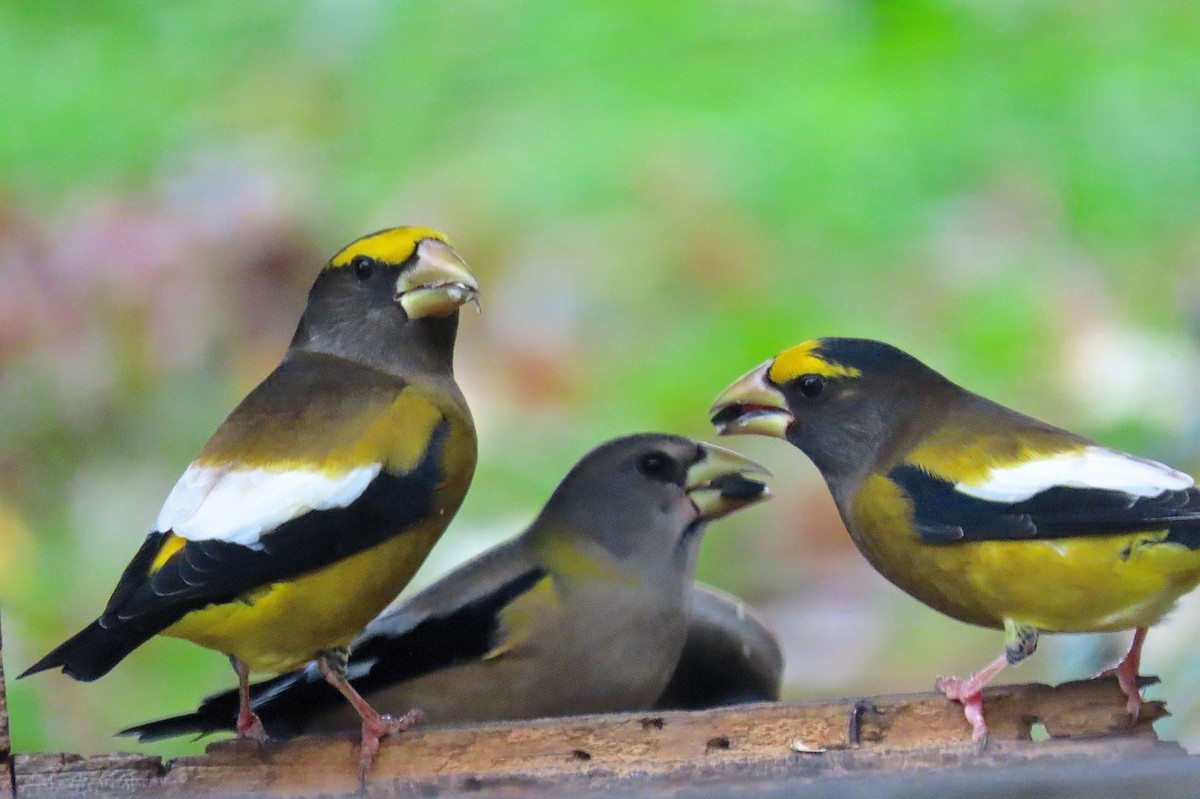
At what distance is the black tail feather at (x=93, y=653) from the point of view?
88.7 inches

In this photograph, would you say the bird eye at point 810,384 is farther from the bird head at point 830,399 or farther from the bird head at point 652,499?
the bird head at point 652,499

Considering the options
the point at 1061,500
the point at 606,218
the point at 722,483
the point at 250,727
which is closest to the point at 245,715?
the point at 250,727

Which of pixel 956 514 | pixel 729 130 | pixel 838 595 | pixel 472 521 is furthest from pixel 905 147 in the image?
pixel 956 514

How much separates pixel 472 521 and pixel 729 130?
1.59 m

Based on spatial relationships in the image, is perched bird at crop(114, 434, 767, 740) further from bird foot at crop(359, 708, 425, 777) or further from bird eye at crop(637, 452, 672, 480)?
bird foot at crop(359, 708, 425, 777)

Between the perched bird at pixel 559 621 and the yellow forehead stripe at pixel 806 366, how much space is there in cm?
19

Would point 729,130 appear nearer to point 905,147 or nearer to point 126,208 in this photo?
point 905,147

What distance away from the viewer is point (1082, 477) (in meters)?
2.45

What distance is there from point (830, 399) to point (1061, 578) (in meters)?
0.53

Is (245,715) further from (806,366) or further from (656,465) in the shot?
(806,366)

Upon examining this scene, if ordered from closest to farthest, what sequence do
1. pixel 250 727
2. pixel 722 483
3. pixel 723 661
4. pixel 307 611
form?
pixel 307 611
pixel 250 727
pixel 722 483
pixel 723 661

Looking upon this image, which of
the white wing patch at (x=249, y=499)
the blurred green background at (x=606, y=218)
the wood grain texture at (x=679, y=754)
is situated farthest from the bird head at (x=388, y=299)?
the blurred green background at (x=606, y=218)

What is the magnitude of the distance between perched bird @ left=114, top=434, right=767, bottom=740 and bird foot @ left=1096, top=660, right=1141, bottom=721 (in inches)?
26.5

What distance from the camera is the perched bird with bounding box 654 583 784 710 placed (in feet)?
10.3
